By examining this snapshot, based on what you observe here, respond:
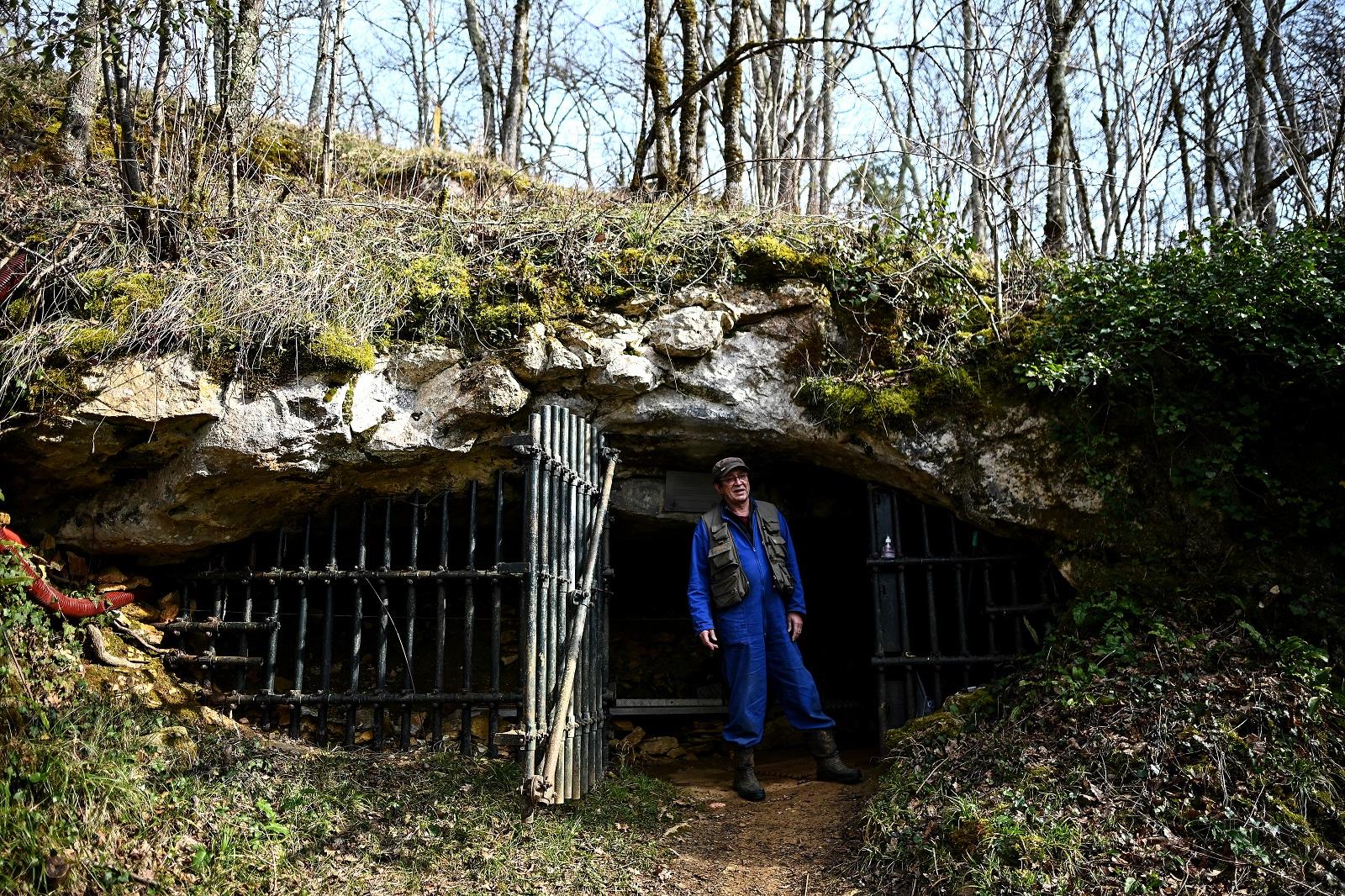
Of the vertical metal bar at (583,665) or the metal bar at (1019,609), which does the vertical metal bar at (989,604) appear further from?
the vertical metal bar at (583,665)

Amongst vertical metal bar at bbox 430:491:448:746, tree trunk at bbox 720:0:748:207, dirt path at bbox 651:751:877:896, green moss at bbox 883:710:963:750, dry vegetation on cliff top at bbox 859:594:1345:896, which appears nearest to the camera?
dry vegetation on cliff top at bbox 859:594:1345:896

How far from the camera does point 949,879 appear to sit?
131 inches

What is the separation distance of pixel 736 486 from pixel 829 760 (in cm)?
163

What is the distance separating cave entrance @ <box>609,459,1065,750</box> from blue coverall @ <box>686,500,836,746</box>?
560mm

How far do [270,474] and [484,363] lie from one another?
4.11ft

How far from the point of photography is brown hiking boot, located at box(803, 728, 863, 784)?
196 inches

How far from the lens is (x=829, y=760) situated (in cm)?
503

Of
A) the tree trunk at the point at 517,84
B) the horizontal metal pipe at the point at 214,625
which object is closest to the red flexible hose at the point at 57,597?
the horizontal metal pipe at the point at 214,625

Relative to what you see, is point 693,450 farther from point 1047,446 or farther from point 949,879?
point 949,879

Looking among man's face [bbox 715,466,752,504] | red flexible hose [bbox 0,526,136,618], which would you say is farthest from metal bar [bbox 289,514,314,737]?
man's face [bbox 715,466,752,504]

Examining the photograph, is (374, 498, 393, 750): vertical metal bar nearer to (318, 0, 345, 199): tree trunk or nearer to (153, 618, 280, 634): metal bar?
(153, 618, 280, 634): metal bar

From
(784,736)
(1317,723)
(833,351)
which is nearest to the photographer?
(1317,723)

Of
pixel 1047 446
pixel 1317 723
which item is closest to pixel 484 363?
pixel 1047 446

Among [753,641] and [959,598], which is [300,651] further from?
[959,598]
